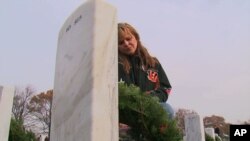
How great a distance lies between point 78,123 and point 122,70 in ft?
10.8

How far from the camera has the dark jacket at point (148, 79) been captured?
609cm

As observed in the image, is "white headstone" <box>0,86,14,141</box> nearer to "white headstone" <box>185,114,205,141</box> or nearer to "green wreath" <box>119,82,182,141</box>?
"green wreath" <box>119,82,182,141</box>

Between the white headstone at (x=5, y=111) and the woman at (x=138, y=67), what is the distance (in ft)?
6.07

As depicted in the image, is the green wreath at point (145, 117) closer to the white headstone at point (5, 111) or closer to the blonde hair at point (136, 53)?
the blonde hair at point (136, 53)

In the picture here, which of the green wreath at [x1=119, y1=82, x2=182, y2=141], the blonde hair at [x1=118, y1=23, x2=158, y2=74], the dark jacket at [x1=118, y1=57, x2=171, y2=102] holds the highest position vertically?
the blonde hair at [x1=118, y1=23, x2=158, y2=74]

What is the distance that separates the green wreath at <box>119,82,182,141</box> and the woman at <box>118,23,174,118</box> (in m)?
2.11

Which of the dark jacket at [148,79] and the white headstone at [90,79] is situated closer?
the white headstone at [90,79]

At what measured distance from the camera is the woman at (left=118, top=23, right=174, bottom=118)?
6.05m

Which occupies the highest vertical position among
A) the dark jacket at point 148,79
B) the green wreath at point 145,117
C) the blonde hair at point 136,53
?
the blonde hair at point 136,53

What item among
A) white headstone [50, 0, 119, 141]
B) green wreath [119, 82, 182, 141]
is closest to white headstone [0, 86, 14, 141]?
white headstone [50, 0, 119, 141]

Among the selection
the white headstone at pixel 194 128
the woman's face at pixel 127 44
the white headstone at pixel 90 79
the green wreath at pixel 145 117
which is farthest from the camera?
the white headstone at pixel 194 128

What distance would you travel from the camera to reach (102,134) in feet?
8.49

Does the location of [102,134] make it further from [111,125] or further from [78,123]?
[78,123]

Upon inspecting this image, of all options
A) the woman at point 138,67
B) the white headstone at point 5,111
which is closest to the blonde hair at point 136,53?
the woman at point 138,67
